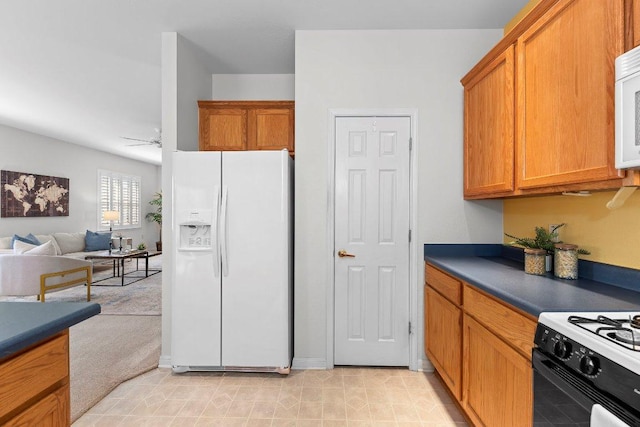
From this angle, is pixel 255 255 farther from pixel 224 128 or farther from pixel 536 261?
pixel 536 261

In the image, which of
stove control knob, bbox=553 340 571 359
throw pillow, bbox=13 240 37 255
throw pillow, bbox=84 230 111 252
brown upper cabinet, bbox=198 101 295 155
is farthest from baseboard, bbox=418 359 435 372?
throw pillow, bbox=84 230 111 252

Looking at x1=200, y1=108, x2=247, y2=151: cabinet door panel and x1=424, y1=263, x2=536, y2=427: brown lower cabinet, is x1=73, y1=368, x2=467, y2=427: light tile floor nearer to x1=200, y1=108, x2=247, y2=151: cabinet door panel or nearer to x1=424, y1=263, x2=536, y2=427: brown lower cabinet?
x1=424, y1=263, x2=536, y2=427: brown lower cabinet

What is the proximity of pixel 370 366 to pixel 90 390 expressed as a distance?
2.11 meters

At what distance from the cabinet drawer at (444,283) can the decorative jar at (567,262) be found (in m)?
0.53

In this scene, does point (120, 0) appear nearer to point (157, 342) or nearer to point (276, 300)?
point (276, 300)

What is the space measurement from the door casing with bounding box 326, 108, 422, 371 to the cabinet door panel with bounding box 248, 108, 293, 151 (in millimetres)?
594

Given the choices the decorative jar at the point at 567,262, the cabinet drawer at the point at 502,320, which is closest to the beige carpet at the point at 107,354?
the cabinet drawer at the point at 502,320

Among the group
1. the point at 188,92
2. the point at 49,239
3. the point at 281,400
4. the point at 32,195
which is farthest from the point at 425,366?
the point at 32,195

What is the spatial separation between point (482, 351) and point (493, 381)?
15 cm

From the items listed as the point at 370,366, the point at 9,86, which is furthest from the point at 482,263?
the point at 9,86

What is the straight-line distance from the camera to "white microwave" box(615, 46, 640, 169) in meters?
1.17

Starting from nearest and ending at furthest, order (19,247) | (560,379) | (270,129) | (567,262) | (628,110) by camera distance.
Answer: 1. (560,379)
2. (628,110)
3. (567,262)
4. (270,129)
5. (19,247)

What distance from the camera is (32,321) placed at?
3.25ft

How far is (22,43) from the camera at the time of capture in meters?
2.97
